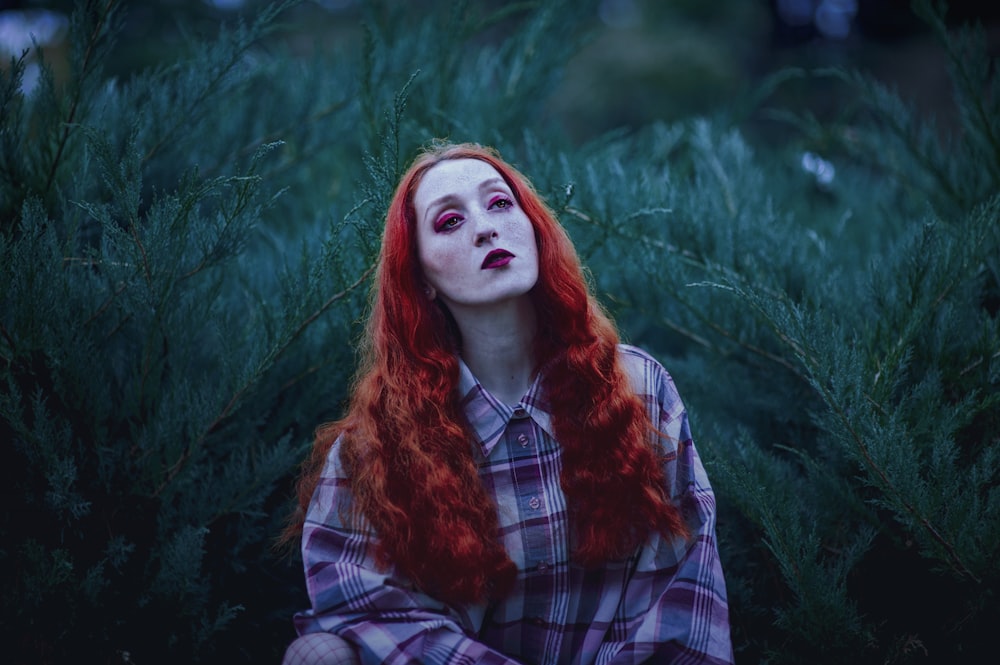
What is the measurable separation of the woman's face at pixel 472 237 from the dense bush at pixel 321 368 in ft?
0.80

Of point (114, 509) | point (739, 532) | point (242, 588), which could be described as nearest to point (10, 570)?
point (114, 509)

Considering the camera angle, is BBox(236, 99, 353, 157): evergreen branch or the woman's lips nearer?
the woman's lips

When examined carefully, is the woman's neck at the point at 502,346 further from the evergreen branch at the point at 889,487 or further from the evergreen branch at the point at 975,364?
the evergreen branch at the point at 975,364

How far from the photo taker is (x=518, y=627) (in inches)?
68.7

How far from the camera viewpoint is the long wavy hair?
1.68 m

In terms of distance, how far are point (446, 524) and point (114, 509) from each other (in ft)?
3.49

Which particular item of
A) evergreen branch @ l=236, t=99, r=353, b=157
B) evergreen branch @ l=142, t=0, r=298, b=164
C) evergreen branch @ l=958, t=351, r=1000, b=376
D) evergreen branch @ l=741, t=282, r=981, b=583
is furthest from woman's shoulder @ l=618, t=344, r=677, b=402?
evergreen branch @ l=236, t=99, r=353, b=157

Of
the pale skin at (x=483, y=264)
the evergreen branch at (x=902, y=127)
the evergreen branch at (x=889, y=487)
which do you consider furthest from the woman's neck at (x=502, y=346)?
the evergreen branch at (x=902, y=127)

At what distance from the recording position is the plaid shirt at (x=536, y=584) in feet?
5.36

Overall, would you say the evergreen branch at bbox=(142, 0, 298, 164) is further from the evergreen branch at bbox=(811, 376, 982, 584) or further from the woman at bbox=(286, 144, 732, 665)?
the evergreen branch at bbox=(811, 376, 982, 584)

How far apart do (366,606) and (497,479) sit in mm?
382

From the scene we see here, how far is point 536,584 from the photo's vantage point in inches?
68.1

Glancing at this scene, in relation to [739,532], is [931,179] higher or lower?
higher

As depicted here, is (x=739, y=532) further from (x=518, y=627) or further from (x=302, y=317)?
(x=302, y=317)
